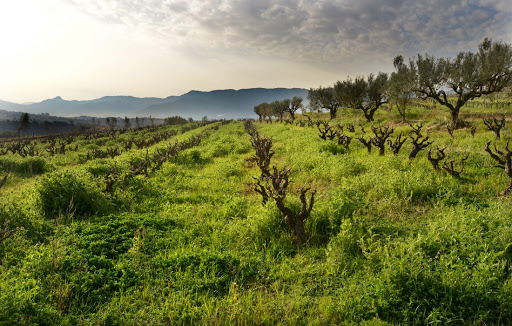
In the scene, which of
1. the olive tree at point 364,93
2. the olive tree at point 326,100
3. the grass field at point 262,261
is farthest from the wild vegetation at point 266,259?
the olive tree at point 326,100

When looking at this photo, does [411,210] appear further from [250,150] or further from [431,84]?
[431,84]

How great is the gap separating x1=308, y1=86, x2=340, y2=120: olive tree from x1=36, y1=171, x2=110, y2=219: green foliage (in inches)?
2328

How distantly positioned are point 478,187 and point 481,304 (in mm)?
6806

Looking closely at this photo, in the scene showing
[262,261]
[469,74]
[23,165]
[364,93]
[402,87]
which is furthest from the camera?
[364,93]

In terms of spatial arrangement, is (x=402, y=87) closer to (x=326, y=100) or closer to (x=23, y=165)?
(x=326, y=100)

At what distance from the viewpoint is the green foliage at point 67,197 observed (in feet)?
26.5

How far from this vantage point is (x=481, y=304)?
13.0 ft

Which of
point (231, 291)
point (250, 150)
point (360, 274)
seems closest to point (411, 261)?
point (360, 274)

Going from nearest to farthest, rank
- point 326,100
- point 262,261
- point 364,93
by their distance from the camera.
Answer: point 262,261 < point 364,93 < point 326,100

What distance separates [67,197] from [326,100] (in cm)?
6153

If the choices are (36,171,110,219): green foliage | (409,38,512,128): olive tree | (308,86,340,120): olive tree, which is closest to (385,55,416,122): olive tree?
(409,38,512,128): olive tree

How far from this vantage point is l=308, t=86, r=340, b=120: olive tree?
61.5m

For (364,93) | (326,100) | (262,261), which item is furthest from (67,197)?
Result: (326,100)

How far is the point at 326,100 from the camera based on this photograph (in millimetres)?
62312
